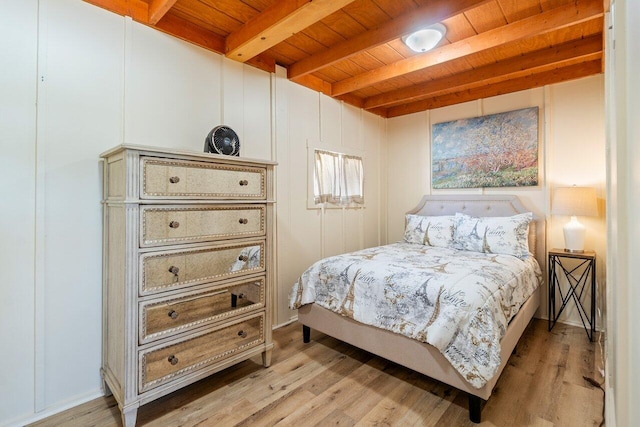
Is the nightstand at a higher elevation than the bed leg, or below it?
higher

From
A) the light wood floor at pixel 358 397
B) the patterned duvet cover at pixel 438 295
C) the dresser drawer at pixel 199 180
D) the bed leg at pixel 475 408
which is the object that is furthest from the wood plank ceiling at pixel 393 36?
the light wood floor at pixel 358 397

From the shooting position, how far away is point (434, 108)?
12.8ft

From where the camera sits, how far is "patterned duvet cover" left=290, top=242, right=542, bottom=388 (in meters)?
1.68

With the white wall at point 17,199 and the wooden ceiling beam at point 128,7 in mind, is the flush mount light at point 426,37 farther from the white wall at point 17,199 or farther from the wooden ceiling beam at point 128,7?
the white wall at point 17,199

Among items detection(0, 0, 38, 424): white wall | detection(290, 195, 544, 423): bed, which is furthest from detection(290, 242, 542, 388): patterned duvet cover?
detection(0, 0, 38, 424): white wall

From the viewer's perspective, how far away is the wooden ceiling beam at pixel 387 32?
6.53 feet

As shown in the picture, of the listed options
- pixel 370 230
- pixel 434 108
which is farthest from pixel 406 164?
pixel 370 230

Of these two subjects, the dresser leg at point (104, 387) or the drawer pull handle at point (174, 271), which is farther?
the dresser leg at point (104, 387)

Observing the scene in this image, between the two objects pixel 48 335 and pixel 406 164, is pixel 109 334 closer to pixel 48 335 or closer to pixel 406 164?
pixel 48 335

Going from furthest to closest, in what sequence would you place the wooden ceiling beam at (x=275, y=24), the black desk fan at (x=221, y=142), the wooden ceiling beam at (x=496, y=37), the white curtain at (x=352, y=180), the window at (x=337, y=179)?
1. the white curtain at (x=352, y=180)
2. the window at (x=337, y=179)
3. the black desk fan at (x=221, y=142)
4. the wooden ceiling beam at (x=496, y=37)
5. the wooden ceiling beam at (x=275, y=24)

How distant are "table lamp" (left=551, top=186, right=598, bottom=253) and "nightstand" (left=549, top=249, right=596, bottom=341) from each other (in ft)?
0.33

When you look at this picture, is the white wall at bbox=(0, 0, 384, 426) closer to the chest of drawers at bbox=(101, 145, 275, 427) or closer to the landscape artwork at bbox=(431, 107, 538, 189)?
the chest of drawers at bbox=(101, 145, 275, 427)

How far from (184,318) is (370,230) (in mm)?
2805

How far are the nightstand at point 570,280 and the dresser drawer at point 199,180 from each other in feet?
9.19
